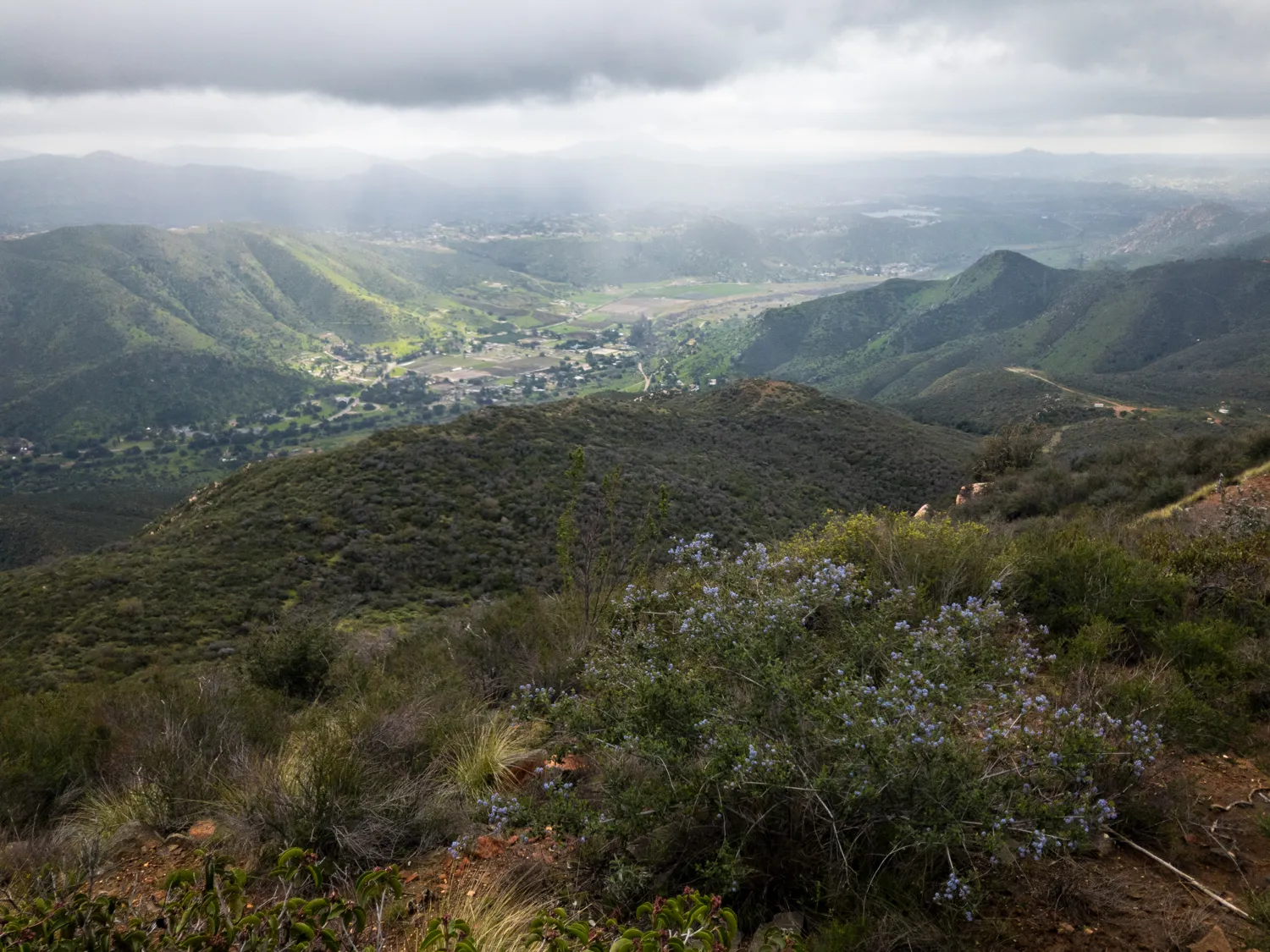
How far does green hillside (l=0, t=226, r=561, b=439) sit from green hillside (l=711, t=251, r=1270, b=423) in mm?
84200

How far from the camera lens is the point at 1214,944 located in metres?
2.85

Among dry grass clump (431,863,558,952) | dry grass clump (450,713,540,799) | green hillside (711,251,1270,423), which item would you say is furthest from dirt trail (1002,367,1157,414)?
dry grass clump (431,863,558,952)

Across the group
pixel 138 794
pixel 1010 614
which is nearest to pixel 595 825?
pixel 138 794

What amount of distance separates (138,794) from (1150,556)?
9111mm

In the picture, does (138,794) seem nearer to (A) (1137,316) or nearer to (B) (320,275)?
(A) (1137,316)

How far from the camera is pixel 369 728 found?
15.9 ft

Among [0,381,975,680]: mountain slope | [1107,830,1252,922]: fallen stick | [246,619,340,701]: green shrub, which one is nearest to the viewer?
[1107,830,1252,922]: fallen stick

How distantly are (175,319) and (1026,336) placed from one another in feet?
512

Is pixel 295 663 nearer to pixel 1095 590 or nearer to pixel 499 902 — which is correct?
pixel 499 902

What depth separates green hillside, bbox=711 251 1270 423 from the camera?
233 ft

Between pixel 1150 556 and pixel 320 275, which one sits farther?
pixel 320 275

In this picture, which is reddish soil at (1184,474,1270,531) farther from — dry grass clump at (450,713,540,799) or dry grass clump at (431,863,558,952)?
dry grass clump at (431,863,558,952)

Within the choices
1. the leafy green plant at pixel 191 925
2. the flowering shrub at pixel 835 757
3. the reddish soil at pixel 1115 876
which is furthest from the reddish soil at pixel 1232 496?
the leafy green plant at pixel 191 925

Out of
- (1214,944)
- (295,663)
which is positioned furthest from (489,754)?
(295,663)
